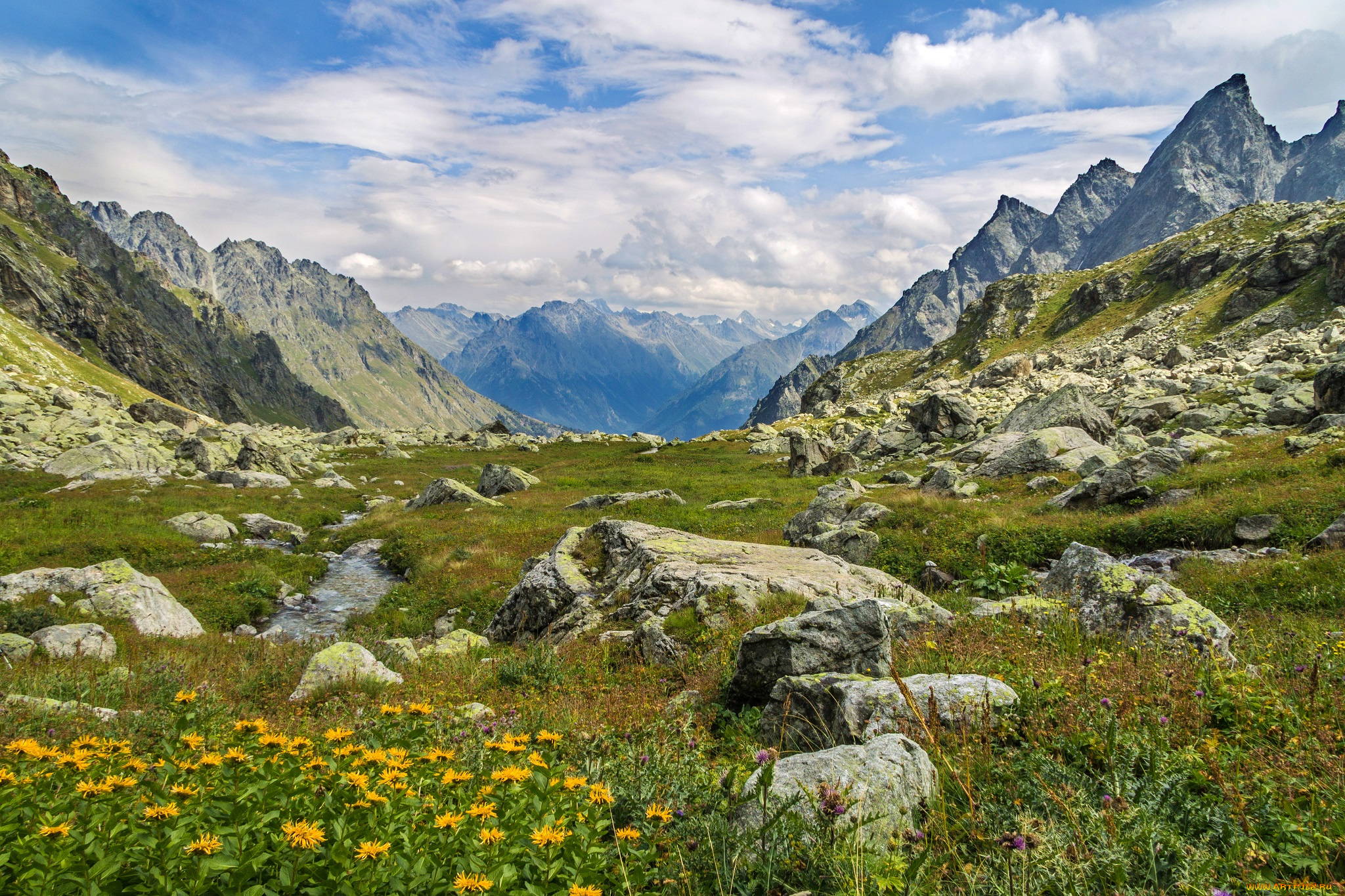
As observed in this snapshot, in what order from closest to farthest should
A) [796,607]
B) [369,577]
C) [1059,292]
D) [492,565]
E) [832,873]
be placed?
[832,873], [796,607], [492,565], [369,577], [1059,292]

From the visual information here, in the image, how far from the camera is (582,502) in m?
33.6

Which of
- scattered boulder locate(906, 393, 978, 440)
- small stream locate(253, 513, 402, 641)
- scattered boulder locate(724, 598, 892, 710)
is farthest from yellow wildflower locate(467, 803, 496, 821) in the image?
scattered boulder locate(906, 393, 978, 440)

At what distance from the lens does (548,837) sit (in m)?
2.75

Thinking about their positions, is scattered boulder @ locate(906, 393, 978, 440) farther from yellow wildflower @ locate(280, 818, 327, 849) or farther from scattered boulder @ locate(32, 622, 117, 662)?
yellow wildflower @ locate(280, 818, 327, 849)

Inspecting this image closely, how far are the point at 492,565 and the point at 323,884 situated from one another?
2054 cm

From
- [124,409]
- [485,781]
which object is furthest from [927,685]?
[124,409]

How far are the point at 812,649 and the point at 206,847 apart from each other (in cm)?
674

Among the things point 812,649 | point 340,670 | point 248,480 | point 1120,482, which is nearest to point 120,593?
point 340,670

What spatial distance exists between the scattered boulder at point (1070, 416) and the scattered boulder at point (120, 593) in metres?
36.3

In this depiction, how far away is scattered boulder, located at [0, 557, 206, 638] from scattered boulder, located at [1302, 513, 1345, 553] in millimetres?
24719

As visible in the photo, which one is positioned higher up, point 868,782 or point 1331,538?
point 868,782

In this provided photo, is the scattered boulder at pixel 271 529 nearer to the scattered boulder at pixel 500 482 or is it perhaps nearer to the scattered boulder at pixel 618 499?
the scattered boulder at pixel 618 499

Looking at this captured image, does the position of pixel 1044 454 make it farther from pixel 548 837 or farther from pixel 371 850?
pixel 371 850

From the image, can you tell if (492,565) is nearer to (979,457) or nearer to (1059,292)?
(979,457)
